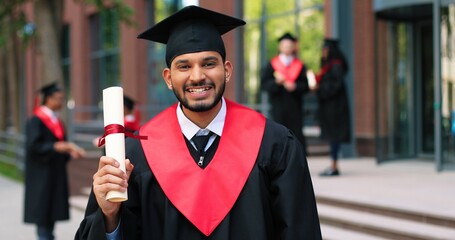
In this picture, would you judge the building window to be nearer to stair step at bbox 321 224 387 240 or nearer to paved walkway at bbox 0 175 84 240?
paved walkway at bbox 0 175 84 240

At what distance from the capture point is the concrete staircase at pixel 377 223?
20.1 ft

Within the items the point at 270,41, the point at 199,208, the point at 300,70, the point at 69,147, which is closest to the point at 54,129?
the point at 69,147

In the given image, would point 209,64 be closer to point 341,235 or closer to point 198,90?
point 198,90

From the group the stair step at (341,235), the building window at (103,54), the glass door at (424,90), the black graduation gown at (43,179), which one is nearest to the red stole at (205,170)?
the stair step at (341,235)

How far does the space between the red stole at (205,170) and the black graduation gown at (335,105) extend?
6572mm

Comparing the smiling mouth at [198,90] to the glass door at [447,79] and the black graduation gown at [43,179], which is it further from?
the glass door at [447,79]

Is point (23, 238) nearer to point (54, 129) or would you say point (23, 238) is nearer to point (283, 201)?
point (54, 129)

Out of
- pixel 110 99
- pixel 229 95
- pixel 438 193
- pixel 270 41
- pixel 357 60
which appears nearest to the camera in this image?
pixel 110 99

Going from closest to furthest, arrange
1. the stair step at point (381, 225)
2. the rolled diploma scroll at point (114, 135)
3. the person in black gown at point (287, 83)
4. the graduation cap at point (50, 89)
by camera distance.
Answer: the rolled diploma scroll at point (114, 135), the stair step at point (381, 225), the graduation cap at point (50, 89), the person in black gown at point (287, 83)

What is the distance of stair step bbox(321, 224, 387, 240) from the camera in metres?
6.56

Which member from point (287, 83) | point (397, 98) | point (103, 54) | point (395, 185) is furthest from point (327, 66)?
point (103, 54)

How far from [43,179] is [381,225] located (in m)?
3.49

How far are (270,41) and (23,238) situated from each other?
8299mm

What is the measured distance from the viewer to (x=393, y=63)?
11.1 metres
